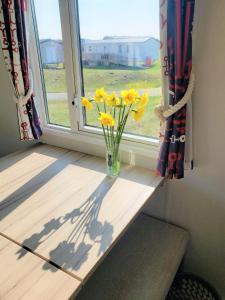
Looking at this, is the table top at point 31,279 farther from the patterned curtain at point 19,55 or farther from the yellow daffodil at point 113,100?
the patterned curtain at point 19,55

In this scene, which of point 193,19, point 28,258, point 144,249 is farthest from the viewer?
point 144,249

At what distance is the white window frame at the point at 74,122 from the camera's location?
131 cm

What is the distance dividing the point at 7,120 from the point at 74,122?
23.9 inches

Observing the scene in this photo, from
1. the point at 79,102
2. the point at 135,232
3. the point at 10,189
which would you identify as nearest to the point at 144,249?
the point at 135,232

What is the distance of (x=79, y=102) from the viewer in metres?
1.47

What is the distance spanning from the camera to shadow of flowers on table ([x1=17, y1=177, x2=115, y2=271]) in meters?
0.78

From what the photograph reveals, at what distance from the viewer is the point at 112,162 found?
1236 mm

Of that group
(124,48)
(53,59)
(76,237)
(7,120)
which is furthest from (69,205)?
(7,120)

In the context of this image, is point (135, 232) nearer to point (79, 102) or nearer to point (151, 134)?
point (151, 134)

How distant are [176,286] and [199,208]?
446 mm

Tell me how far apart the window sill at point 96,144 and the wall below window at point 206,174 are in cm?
19

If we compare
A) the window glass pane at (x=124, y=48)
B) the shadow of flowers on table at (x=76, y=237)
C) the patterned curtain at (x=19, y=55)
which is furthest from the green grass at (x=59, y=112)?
the shadow of flowers on table at (x=76, y=237)

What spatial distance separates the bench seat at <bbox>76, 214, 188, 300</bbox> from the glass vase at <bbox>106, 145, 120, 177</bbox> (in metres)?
0.34

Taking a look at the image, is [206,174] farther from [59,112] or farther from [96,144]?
[59,112]
